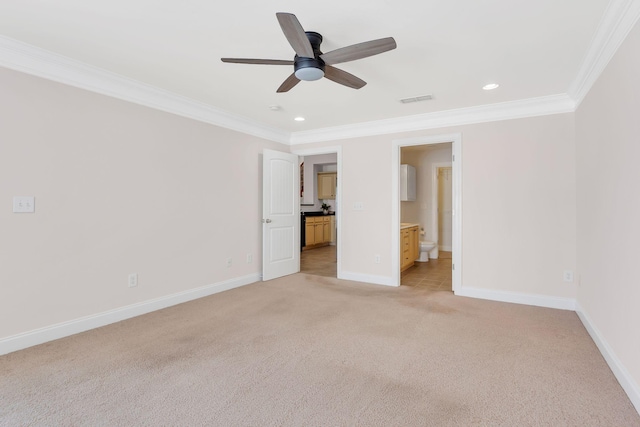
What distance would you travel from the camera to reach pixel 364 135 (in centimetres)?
469

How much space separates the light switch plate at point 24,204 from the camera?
2484 mm

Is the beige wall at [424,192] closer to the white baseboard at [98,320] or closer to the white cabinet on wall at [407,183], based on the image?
the white cabinet on wall at [407,183]

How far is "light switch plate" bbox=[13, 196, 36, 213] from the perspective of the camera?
248cm

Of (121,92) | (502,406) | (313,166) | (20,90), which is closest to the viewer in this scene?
(502,406)

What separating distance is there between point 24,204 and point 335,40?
2.73 meters

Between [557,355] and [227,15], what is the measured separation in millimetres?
3344

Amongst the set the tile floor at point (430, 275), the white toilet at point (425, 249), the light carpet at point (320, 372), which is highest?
the white toilet at point (425, 249)

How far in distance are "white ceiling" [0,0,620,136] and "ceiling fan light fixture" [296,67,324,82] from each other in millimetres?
264

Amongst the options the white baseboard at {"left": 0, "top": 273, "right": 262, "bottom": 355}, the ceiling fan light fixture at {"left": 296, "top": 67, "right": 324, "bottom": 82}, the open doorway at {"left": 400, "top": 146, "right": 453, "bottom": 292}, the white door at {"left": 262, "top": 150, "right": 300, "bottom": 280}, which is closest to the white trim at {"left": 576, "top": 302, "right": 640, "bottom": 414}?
the ceiling fan light fixture at {"left": 296, "top": 67, "right": 324, "bottom": 82}

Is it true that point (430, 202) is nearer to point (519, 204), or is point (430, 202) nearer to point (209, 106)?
point (519, 204)

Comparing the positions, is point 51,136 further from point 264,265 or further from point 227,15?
point 264,265

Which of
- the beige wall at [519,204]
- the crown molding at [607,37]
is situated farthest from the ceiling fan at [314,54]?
the beige wall at [519,204]

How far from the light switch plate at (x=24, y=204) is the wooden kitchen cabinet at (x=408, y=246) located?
440cm

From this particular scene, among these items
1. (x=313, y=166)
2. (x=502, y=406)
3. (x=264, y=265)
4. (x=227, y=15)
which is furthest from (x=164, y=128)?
(x=313, y=166)
